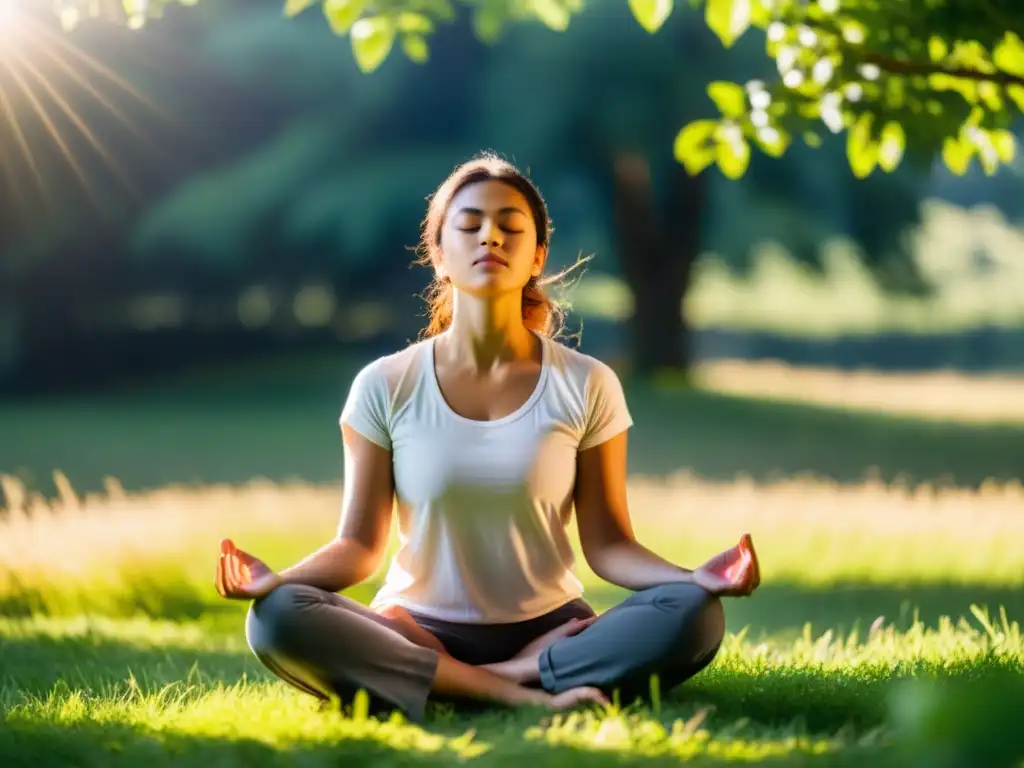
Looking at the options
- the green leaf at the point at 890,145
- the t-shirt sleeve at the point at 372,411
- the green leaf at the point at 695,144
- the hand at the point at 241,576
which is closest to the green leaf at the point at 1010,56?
the green leaf at the point at 890,145

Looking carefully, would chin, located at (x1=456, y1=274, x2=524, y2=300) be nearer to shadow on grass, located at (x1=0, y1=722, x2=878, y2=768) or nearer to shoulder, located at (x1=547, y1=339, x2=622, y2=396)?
shoulder, located at (x1=547, y1=339, x2=622, y2=396)

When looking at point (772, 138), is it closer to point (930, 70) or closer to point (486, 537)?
point (930, 70)

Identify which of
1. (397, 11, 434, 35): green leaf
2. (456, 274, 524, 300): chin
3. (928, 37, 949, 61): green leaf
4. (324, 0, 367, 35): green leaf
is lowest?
(456, 274, 524, 300): chin

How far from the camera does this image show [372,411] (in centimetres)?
375

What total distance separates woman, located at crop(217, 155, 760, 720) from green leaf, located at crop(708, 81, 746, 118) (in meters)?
1.24

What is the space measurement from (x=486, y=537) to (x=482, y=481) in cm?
16

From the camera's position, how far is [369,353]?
80.0ft

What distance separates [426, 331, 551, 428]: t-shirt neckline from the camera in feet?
12.0

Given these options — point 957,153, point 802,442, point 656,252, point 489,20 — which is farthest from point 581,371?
point 656,252

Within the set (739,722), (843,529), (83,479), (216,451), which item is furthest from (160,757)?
(216,451)

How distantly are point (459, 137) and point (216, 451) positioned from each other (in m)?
6.54

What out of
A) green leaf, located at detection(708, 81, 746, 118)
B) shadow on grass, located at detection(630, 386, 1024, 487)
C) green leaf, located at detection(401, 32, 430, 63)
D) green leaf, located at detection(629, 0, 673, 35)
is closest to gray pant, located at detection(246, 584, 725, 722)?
green leaf, located at detection(629, 0, 673, 35)

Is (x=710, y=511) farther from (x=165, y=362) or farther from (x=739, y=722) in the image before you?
(x=165, y=362)

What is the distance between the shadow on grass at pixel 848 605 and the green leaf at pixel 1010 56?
7.43ft
